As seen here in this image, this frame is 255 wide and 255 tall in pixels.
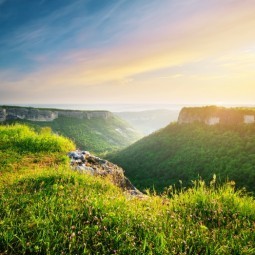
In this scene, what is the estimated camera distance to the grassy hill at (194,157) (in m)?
65.7

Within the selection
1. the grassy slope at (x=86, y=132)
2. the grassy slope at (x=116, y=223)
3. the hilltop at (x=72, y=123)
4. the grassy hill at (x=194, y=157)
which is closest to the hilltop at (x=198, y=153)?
the grassy hill at (x=194, y=157)

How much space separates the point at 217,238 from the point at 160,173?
7994 cm

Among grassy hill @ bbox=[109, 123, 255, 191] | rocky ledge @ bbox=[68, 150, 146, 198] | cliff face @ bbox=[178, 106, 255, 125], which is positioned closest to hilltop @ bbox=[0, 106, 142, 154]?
grassy hill @ bbox=[109, 123, 255, 191]

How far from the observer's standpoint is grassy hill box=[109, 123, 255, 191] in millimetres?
65688

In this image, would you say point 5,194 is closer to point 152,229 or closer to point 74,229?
point 74,229

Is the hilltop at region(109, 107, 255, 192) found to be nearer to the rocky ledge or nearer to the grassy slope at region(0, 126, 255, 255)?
the rocky ledge

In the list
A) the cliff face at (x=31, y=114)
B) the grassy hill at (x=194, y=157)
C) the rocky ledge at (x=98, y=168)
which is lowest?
the grassy hill at (x=194, y=157)

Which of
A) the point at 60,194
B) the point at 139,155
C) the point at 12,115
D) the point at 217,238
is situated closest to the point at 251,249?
the point at 217,238

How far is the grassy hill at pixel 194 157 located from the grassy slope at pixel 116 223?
153 feet

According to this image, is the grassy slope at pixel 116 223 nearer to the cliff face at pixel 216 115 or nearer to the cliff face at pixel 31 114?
the cliff face at pixel 216 115

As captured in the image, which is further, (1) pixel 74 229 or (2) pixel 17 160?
(2) pixel 17 160

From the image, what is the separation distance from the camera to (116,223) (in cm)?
539

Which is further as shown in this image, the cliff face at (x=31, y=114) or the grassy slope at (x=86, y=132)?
the grassy slope at (x=86, y=132)

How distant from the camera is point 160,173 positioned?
83.8m
